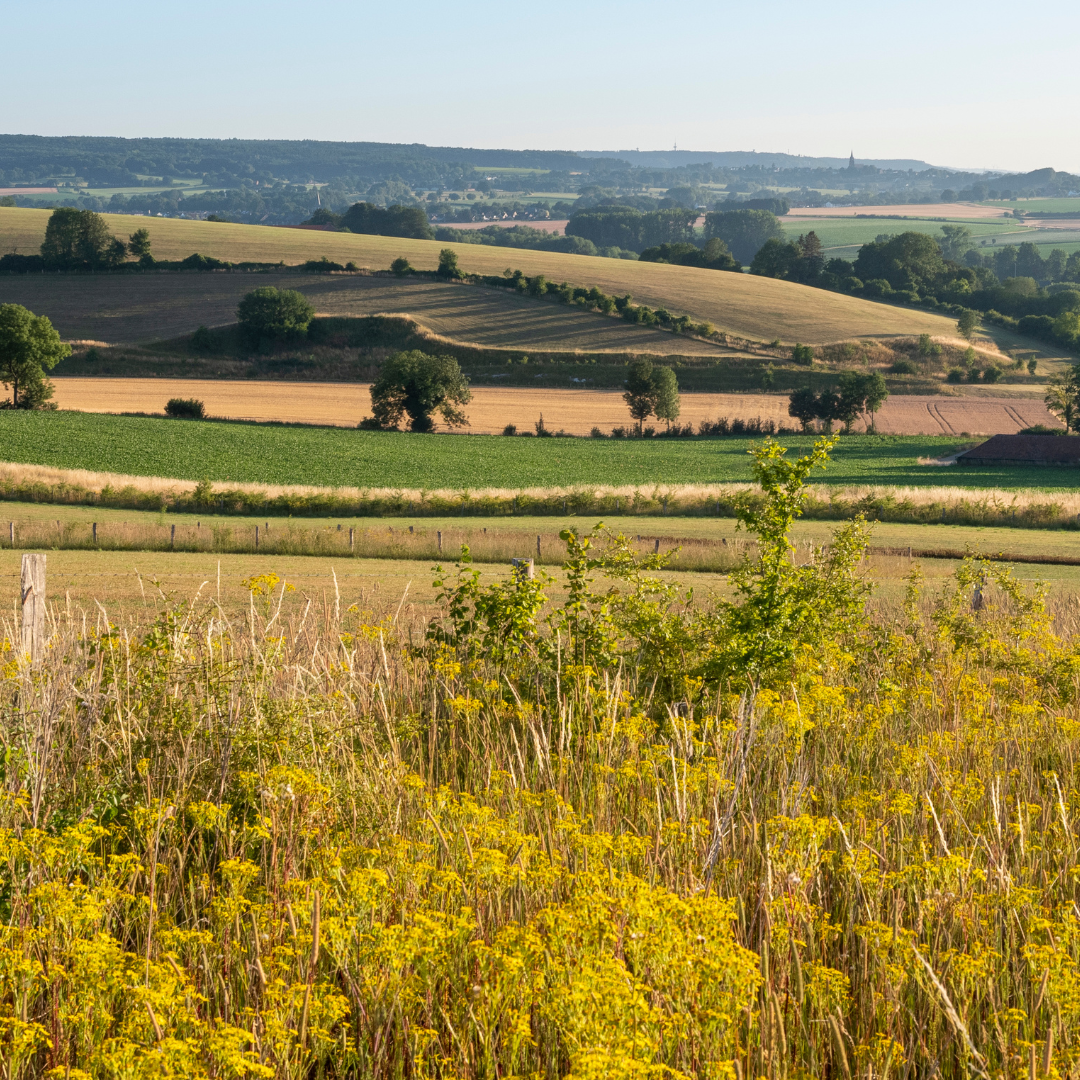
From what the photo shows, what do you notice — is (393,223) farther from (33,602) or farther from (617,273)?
(33,602)

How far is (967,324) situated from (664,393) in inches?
2200

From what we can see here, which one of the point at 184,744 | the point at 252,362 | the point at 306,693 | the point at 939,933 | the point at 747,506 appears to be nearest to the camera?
the point at 939,933

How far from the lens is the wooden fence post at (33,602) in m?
8.41

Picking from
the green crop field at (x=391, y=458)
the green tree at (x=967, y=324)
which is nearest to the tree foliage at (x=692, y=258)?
the green tree at (x=967, y=324)

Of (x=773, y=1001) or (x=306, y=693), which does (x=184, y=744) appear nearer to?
(x=306, y=693)

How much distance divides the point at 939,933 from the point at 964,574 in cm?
846

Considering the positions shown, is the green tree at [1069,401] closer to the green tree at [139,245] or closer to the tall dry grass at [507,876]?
the tall dry grass at [507,876]

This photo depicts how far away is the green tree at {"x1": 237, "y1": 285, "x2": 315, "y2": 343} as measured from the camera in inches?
3637

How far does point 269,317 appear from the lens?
9244 cm

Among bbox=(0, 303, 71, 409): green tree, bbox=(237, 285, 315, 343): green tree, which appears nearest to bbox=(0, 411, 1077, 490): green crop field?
bbox=(0, 303, 71, 409): green tree

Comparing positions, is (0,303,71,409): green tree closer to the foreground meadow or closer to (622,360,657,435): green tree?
(622,360,657,435): green tree

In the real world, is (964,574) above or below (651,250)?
below

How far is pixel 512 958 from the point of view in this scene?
3.55 meters

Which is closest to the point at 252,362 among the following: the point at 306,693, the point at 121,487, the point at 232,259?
the point at 232,259
